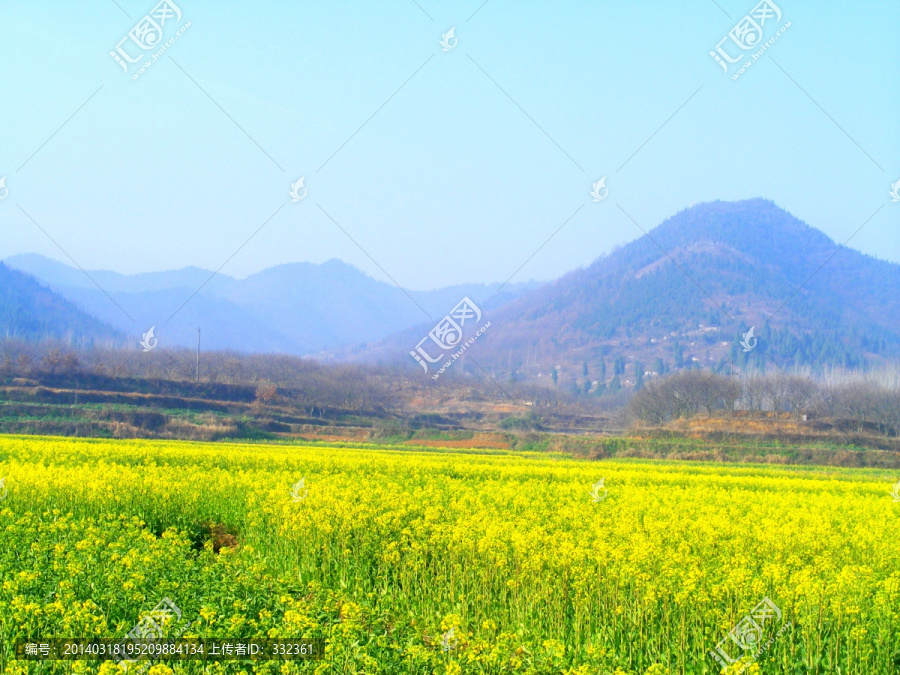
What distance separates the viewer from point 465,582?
9047 millimetres

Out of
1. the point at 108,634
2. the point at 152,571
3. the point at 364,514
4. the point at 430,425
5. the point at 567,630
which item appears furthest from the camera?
the point at 430,425

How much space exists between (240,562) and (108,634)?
2409 millimetres

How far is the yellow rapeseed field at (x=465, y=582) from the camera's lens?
617 centimetres

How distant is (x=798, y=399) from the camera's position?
96250mm

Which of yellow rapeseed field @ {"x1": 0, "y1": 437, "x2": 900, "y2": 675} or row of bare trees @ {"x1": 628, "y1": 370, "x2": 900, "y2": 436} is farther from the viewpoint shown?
row of bare trees @ {"x1": 628, "y1": 370, "x2": 900, "y2": 436}

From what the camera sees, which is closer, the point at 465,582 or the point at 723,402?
the point at 465,582

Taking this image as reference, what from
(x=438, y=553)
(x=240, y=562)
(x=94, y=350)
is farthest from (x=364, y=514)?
(x=94, y=350)

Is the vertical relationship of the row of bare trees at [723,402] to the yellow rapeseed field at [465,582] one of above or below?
above

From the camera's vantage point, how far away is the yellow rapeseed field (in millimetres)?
6171

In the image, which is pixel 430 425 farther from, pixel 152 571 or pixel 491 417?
pixel 152 571

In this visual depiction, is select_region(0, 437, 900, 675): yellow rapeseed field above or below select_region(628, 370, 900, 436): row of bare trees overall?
below

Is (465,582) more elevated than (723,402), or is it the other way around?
(723,402)

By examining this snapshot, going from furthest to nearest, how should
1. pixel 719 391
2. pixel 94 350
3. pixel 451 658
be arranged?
pixel 94 350
pixel 719 391
pixel 451 658

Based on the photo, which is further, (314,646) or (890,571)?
(890,571)
